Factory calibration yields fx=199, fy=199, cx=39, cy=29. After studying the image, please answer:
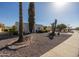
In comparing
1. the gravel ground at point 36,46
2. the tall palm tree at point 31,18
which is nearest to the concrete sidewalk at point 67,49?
the gravel ground at point 36,46

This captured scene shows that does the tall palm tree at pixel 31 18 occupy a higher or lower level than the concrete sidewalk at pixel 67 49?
higher

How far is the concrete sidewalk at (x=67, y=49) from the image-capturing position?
211 inches

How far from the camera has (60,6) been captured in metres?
5.41

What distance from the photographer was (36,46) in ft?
18.0

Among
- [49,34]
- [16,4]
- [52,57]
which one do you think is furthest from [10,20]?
[52,57]

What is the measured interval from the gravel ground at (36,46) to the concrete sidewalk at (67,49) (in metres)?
0.14

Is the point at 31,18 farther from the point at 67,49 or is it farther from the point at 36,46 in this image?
the point at 67,49

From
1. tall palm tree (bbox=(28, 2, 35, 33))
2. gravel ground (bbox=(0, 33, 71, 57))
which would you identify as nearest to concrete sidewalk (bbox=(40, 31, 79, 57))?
gravel ground (bbox=(0, 33, 71, 57))

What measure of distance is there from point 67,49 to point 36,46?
0.86 m

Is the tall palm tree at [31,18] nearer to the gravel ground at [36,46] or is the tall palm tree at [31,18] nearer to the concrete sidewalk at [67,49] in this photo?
the gravel ground at [36,46]

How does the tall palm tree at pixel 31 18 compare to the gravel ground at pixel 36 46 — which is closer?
the gravel ground at pixel 36 46

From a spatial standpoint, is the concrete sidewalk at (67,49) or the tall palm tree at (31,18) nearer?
the concrete sidewalk at (67,49)

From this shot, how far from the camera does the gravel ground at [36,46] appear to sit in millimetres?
5328

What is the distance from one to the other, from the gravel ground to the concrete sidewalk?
0.14 m
